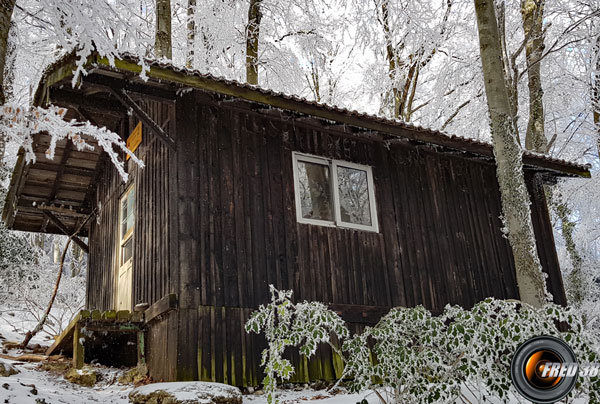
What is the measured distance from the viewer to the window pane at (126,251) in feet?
31.8

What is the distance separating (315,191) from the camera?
29.6 feet

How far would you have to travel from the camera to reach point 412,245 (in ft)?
31.8

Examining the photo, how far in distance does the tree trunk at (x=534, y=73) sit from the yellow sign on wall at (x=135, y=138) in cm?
974

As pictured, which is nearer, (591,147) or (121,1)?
(121,1)

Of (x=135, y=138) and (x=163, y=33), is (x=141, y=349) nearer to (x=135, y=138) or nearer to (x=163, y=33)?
(x=135, y=138)

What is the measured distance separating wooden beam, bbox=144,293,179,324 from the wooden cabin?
0.03 metres

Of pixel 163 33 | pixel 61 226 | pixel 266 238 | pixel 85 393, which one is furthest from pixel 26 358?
pixel 163 33

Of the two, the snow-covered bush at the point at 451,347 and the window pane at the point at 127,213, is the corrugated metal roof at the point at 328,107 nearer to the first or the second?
the window pane at the point at 127,213

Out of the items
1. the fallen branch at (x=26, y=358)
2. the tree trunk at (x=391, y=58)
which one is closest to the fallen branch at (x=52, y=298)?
the fallen branch at (x=26, y=358)

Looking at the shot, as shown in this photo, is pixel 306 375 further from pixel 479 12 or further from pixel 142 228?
pixel 479 12

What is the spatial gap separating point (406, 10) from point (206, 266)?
1224 centimetres

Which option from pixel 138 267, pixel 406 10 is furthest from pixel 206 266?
pixel 406 10

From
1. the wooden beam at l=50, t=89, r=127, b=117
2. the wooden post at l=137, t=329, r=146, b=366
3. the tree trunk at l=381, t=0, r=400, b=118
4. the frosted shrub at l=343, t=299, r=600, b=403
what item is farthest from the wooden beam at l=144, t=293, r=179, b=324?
the tree trunk at l=381, t=0, r=400, b=118

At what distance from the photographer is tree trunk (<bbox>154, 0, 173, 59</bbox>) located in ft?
44.2
